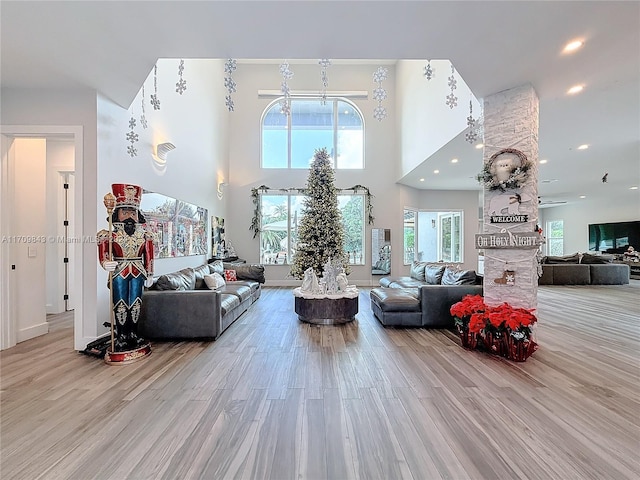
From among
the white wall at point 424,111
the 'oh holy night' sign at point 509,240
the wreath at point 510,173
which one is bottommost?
the 'oh holy night' sign at point 509,240

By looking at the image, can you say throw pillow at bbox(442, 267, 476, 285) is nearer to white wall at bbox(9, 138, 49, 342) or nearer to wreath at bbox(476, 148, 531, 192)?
wreath at bbox(476, 148, 531, 192)

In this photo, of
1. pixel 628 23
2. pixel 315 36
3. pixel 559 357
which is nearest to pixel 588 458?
pixel 559 357

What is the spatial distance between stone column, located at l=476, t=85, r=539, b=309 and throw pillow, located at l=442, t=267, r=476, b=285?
840 millimetres

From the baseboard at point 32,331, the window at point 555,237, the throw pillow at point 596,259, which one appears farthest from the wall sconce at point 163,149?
the window at point 555,237

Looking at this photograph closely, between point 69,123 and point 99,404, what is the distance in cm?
317

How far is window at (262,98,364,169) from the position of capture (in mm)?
9422

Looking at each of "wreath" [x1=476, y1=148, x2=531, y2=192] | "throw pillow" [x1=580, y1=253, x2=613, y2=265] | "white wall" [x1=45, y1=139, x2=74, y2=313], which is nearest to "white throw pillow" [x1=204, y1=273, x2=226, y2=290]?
"white wall" [x1=45, y1=139, x2=74, y2=313]

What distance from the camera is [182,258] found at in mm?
5871

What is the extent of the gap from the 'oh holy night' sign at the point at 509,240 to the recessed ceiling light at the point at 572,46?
1.83 m

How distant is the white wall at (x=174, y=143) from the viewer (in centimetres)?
375

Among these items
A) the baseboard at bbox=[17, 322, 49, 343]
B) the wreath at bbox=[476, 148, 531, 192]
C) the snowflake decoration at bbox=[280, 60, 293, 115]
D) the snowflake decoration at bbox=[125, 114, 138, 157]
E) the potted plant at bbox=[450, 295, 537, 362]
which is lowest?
the baseboard at bbox=[17, 322, 49, 343]

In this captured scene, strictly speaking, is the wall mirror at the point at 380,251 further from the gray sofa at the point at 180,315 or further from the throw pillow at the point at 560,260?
the gray sofa at the point at 180,315

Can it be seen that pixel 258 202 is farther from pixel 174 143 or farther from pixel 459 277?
pixel 459 277

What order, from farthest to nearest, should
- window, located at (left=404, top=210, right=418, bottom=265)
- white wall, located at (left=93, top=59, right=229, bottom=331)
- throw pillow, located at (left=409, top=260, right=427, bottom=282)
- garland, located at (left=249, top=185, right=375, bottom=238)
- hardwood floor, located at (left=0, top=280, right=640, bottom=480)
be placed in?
1. window, located at (left=404, top=210, right=418, bottom=265)
2. garland, located at (left=249, top=185, right=375, bottom=238)
3. throw pillow, located at (left=409, top=260, right=427, bottom=282)
4. white wall, located at (left=93, top=59, right=229, bottom=331)
5. hardwood floor, located at (left=0, top=280, right=640, bottom=480)
